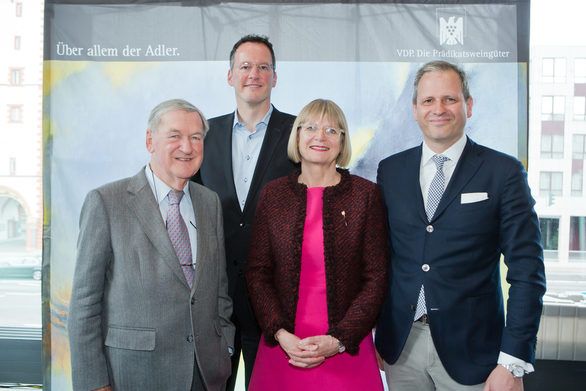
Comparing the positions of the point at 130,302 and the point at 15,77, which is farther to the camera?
the point at 15,77

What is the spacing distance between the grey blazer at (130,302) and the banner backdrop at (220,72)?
1.48 metres

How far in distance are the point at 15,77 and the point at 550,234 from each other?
4.98 m

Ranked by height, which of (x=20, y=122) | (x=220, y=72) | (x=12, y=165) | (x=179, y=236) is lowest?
(x=179, y=236)

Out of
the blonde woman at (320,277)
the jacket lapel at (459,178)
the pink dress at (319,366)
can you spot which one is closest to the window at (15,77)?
the blonde woman at (320,277)

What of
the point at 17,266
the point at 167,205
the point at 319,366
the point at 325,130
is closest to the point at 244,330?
the point at 319,366

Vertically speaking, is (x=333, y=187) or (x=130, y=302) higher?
(x=333, y=187)

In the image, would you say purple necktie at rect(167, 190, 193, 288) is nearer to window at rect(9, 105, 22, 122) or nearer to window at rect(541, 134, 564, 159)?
window at rect(9, 105, 22, 122)

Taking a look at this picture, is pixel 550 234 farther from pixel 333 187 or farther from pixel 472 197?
pixel 333 187

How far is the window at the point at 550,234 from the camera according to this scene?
11.7ft

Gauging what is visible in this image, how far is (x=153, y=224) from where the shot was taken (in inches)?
71.5

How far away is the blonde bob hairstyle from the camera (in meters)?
2.09

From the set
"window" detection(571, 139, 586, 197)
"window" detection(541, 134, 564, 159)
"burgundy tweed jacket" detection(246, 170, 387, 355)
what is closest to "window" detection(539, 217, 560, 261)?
"window" detection(571, 139, 586, 197)

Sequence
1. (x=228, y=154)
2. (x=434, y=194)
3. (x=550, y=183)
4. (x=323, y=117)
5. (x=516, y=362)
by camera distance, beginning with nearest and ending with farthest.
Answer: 1. (x=516, y=362)
2. (x=434, y=194)
3. (x=323, y=117)
4. (x=228, y=154)
5. (x=550, y=183)

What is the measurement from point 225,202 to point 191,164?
0.72m
